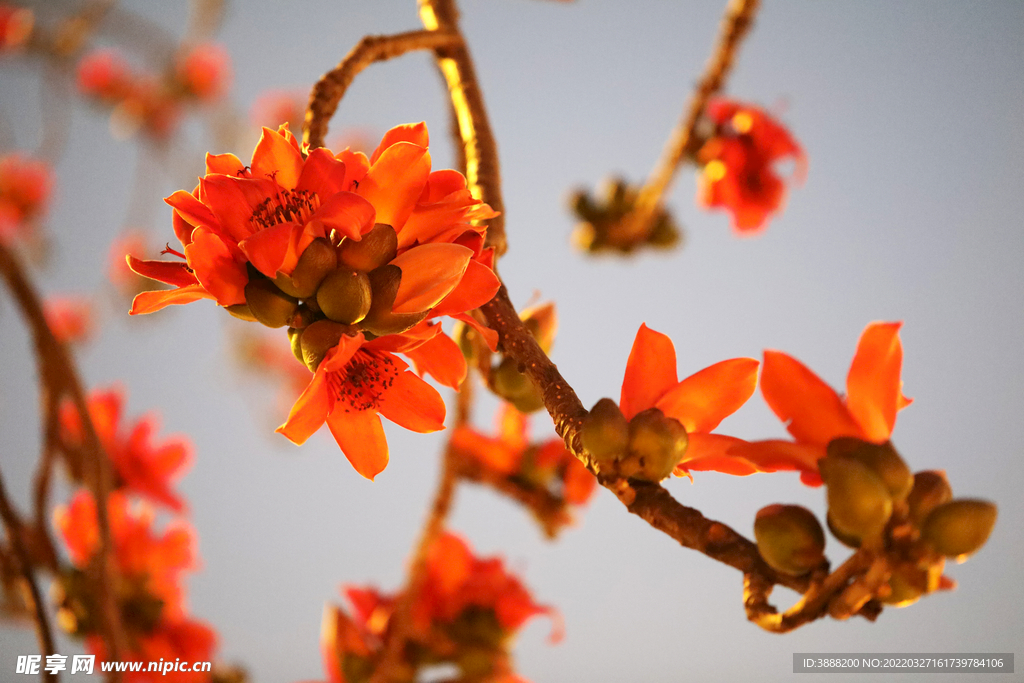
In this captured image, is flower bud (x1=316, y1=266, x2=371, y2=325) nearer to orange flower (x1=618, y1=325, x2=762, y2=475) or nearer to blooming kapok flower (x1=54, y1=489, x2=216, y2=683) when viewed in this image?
orange flower (x1=618, y1=325, x2=762, y2=475)

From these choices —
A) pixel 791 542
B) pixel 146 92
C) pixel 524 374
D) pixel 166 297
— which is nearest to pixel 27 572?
pixel 166 297

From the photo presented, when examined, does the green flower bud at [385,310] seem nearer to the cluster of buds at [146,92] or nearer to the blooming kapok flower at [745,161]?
the blooming kapok flower at [745,161]

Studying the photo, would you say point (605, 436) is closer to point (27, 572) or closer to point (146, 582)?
point (27, 572)

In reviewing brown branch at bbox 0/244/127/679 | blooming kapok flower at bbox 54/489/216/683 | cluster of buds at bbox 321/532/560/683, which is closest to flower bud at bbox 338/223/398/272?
brown branch at bbox 0/244/127/679

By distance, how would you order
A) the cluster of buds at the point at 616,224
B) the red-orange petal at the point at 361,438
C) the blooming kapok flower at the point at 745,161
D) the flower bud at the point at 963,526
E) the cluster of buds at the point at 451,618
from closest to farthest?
the flower bud at the point at 963,526, the red-orange petal at the point at 361,438, the cluster of buds at the point at 451,618, the blooming kapok flower at the point at 745,161, the cluster of buds at the point at 616,224

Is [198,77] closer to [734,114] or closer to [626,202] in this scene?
[626,202]

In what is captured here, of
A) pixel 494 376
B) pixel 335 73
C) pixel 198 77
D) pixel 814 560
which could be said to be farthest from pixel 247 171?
pixel 198 77

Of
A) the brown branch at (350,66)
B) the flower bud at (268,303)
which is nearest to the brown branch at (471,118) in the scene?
the brown branch at (350,66)
